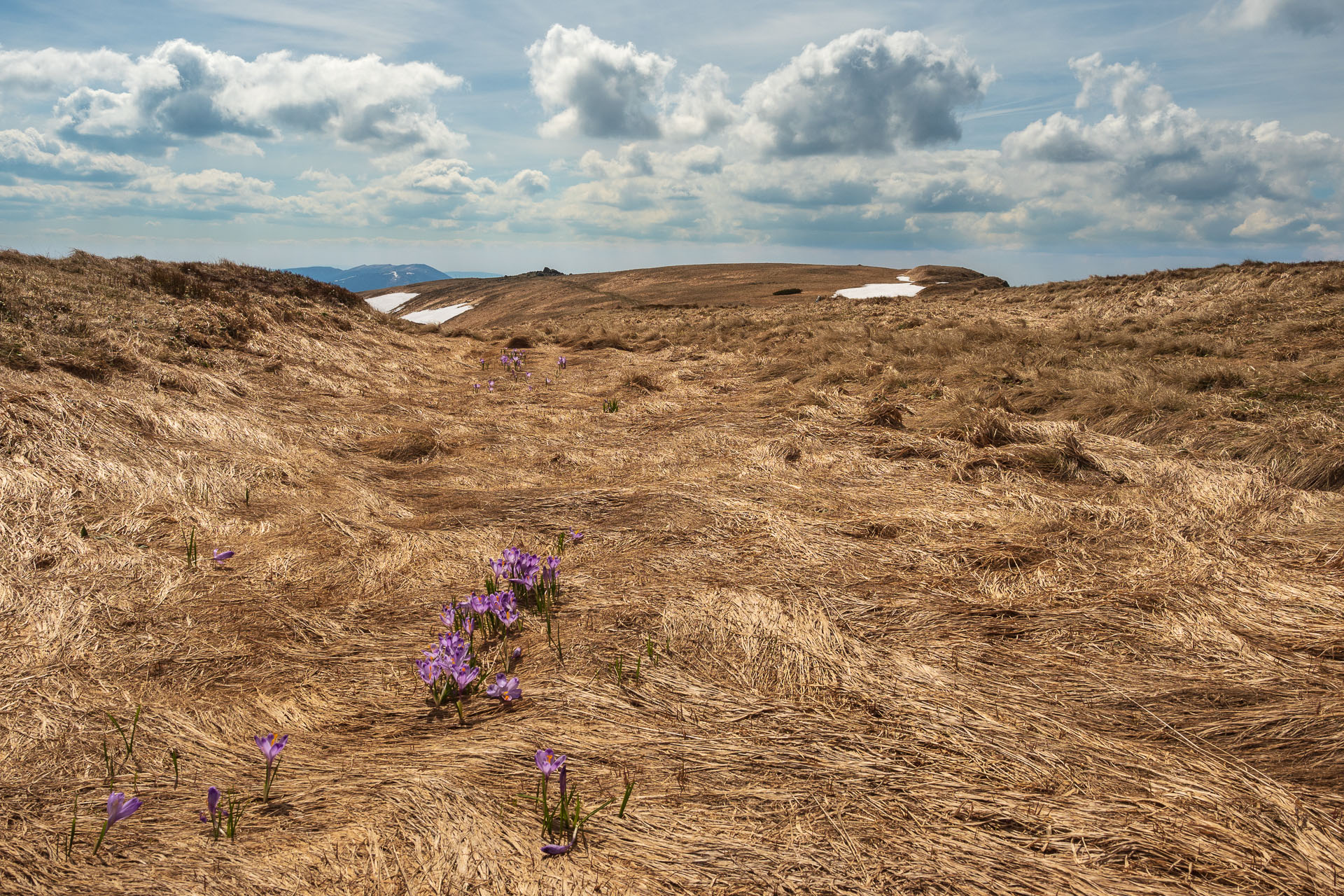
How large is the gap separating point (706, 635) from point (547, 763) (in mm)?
1188

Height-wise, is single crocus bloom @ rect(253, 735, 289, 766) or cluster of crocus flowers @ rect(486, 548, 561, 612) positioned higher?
cluster of crocus flowers @ rect(486, 548, 561, 612)

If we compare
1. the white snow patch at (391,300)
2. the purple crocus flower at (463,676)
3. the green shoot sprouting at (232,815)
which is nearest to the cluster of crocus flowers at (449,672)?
the purple crocus flower at (463,676)

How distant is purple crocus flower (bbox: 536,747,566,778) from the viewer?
218 centimetres

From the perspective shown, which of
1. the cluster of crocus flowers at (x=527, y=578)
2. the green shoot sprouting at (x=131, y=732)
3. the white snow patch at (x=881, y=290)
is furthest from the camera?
the white snow patch at (x=881, y=290)

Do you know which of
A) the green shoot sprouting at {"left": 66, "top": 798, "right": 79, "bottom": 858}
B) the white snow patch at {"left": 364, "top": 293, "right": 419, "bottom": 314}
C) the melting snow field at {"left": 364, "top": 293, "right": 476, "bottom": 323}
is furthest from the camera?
the white snow patch at {"left": 364, "top": 293, "right": 419, "bottom": 314}

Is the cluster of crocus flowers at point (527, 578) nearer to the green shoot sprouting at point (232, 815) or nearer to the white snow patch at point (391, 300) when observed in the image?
the green shoot sprouting at point (232, 815)

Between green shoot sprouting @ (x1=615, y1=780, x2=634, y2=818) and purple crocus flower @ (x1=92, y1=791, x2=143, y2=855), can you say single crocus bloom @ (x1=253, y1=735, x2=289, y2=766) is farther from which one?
green shoot sprouting @ (x1=615, y1=780, x2=634, y2=818)

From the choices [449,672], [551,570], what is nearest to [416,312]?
[551,570]

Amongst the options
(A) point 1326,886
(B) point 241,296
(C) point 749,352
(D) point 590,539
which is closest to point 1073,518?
(A) point 1326,886

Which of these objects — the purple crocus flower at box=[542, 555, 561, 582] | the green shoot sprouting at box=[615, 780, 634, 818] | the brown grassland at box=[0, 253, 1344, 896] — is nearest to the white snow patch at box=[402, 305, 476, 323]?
the brown grassland at box=[0, 253, 1344, 896]

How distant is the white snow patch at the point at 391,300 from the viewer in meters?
63.6

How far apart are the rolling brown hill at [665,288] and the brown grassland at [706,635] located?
972 inches

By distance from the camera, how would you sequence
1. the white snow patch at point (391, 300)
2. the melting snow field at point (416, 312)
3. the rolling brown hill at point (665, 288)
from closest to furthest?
the rolling brown hill at point (665, 288), the melting snow field at point (416, 312), the white snow patch at point (391, 300)

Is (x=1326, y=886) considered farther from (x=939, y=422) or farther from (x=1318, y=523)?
(x=939, y=422)
